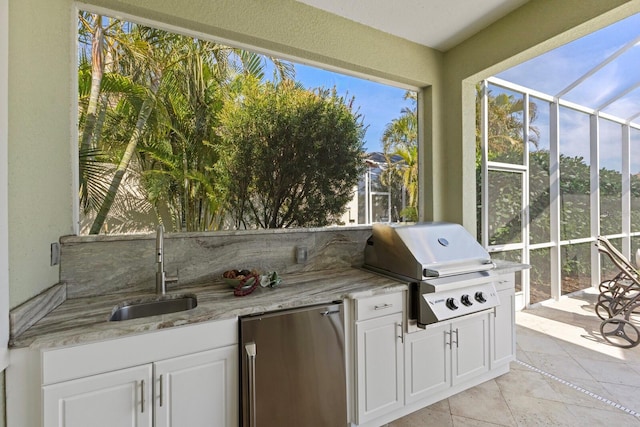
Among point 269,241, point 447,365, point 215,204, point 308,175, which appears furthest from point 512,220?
point 215,204

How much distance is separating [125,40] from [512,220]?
408cm

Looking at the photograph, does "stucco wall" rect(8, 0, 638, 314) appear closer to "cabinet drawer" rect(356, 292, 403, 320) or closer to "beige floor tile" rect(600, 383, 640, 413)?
"cabinet drawer" rect(356, 292, 403, 320)

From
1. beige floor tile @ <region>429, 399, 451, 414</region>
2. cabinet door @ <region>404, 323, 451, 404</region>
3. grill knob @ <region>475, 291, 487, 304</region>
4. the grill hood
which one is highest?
the grill hood

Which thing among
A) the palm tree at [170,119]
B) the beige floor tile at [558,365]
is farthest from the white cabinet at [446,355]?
the palm tree at [170,119]

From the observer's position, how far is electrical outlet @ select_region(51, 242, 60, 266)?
4.75 feet

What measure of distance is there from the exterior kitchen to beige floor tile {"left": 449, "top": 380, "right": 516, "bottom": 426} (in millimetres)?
70

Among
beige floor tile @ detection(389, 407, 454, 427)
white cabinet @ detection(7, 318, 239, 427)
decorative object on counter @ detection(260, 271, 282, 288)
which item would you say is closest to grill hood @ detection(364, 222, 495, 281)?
decorative object on counter @ detection(260, 271, 282, 288)

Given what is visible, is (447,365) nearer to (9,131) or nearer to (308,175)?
(308,175)

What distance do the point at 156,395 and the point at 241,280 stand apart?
0.64 meters

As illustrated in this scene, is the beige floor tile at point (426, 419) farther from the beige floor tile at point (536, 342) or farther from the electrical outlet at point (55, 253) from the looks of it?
→ the electrical outlet at point (55, 253)

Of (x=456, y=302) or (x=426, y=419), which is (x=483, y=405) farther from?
(x=456, y=302)

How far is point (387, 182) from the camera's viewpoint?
8.69 ft

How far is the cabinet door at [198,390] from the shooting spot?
47.9 inches

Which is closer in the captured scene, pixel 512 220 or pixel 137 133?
pixel 137 133
